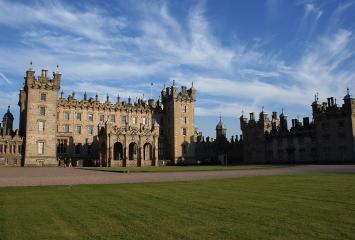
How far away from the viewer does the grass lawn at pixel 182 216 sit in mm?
8977

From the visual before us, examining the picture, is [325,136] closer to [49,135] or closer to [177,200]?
[49,135]

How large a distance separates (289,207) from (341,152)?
2485 inches

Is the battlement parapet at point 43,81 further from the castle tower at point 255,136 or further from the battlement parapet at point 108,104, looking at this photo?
the castle tower at point 255,136

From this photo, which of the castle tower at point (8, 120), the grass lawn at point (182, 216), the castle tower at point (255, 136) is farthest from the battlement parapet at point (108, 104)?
the grass lawn at point (182, 216)

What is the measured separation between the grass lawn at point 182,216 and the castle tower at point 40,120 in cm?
6050

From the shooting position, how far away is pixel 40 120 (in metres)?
74.8

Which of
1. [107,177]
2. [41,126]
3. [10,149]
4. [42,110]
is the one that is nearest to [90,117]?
[42,110]

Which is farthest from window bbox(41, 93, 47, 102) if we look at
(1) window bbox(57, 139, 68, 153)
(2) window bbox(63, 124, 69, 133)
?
(1) window bbox(57, 139, 68, 153)

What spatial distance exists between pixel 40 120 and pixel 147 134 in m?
21.4

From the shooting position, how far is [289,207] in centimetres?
1252

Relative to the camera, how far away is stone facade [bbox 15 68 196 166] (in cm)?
7406

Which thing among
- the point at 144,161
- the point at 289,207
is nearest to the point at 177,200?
the point at 289,207

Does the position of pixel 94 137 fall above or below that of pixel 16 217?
above

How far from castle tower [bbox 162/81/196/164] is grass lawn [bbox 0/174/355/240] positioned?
73.1 meters
